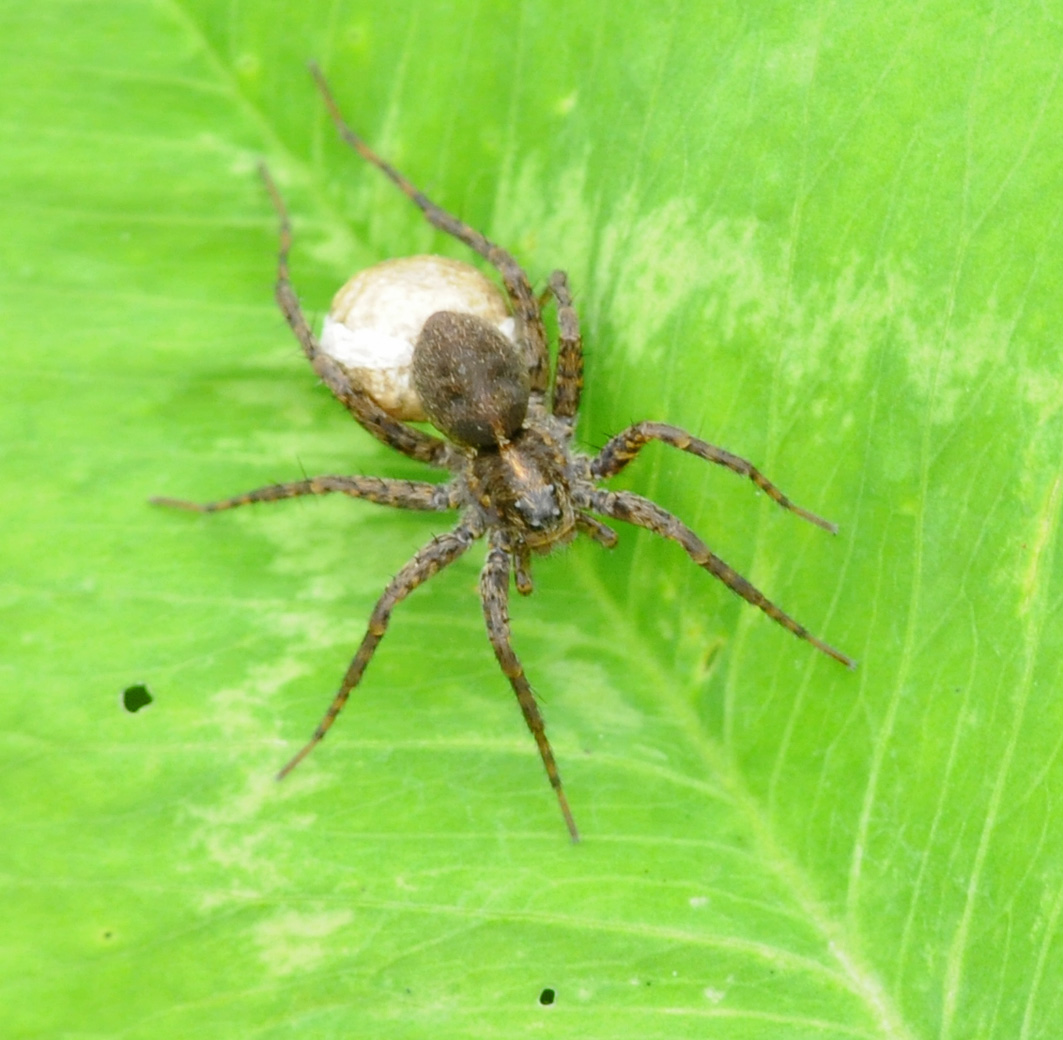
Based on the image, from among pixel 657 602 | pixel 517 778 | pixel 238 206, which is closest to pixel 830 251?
pixel 657 602

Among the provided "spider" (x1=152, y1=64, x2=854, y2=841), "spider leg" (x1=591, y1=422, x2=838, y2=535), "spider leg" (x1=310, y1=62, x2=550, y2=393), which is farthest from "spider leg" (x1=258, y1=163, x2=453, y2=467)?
"spider leg" (x1=591, y1=422, x2=838, y2=535)

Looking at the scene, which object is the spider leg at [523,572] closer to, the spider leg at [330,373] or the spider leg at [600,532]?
the spider leg at [600,532]

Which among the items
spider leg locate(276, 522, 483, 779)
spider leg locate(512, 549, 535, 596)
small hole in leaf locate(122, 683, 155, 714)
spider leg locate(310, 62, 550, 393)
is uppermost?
spider leg locate(310, 62, 550, 393)

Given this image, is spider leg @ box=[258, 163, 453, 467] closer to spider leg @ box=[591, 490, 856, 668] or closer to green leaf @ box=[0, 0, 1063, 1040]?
green leaf @ box=[0, 0, 1063, 1040]

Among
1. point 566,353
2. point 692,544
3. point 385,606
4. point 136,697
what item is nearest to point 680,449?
point 692,544

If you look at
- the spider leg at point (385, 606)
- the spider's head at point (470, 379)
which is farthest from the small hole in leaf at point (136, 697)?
the spider's head at point (470, 379)

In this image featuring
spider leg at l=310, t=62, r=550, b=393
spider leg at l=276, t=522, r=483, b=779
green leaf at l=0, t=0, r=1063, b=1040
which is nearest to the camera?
green leaf at l=0, t=0, r=1063, b=1040

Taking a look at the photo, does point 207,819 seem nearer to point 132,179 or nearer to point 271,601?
point 271,601
